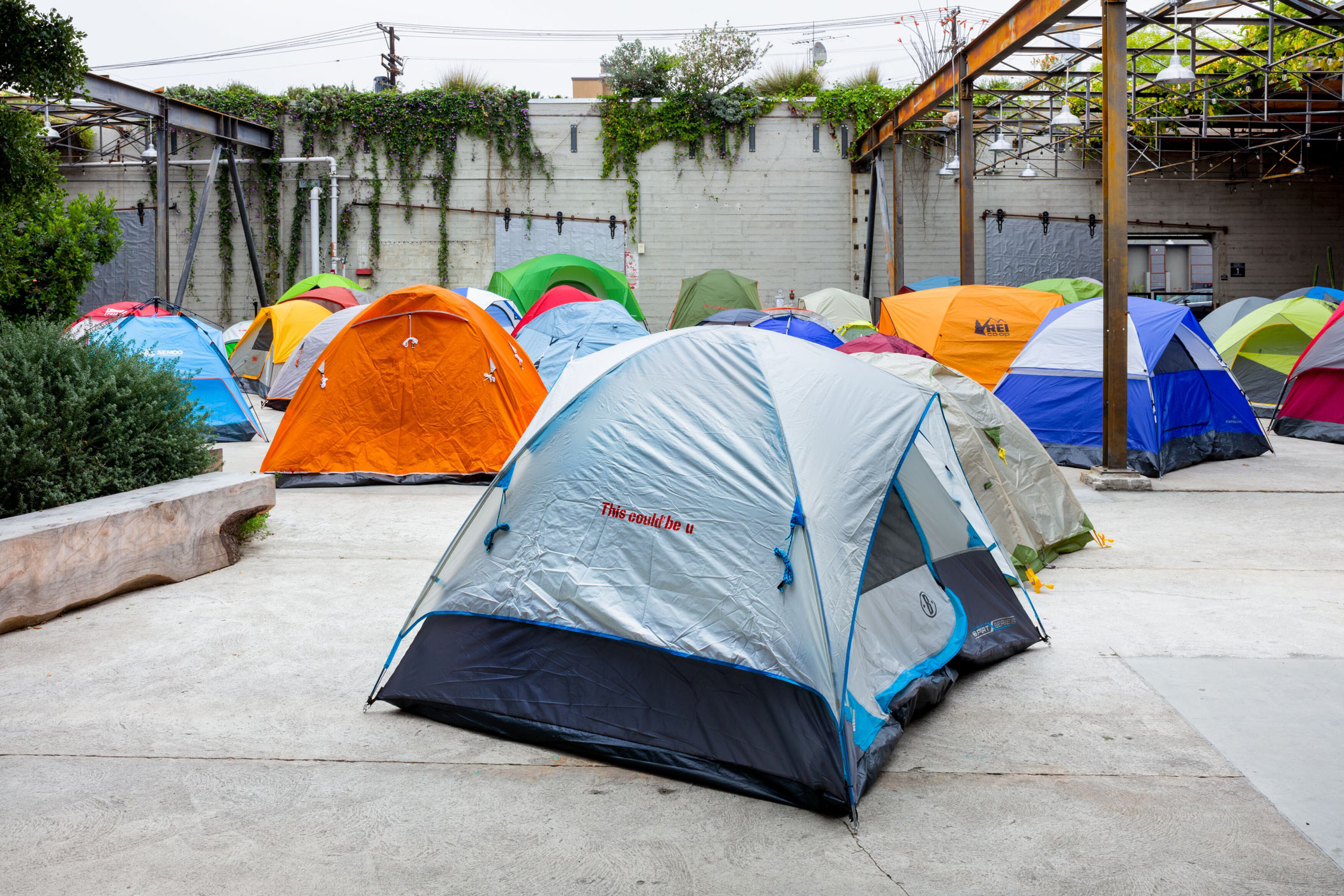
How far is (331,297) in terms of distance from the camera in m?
16.5

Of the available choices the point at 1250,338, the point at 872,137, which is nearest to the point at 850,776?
the point at 1250,338

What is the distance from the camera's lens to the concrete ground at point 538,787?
2.72 metres

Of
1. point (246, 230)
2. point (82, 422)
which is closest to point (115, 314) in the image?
point (246, 230)

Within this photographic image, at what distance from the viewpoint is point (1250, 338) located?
13.3m

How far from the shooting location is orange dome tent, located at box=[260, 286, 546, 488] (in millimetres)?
8484

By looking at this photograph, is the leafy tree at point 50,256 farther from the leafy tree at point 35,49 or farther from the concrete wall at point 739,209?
the concrete wall at point 739,209

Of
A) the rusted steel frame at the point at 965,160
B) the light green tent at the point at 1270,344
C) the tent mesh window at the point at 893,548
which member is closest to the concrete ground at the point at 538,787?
the tent mesh window at the point at 893,548

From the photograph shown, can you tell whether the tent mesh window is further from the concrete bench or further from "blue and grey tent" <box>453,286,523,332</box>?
"blue and grey tent" <box>453,286,523,332</box>

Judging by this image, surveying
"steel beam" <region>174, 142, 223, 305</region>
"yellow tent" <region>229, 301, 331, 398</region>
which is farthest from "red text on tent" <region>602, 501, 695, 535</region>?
"steel beam" <region>174, 142, 223, 305</region>

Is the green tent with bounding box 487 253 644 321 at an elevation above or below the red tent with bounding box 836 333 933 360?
above

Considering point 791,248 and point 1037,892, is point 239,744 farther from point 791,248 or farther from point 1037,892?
point 791,248

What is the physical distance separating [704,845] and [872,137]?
18021mm

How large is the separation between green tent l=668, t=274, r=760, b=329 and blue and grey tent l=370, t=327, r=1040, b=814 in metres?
15.0

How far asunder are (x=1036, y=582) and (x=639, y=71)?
56.1ft
